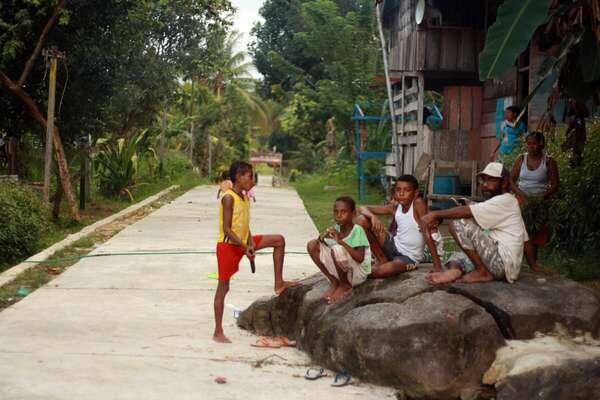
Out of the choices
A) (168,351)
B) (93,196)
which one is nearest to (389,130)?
(93,196)

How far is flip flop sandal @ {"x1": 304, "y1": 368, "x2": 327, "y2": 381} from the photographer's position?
233 inches

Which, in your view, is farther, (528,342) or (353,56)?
(353,56)

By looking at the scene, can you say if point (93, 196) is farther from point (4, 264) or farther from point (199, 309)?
point (199, 309)

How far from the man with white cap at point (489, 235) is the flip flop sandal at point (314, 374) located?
1.07 metres

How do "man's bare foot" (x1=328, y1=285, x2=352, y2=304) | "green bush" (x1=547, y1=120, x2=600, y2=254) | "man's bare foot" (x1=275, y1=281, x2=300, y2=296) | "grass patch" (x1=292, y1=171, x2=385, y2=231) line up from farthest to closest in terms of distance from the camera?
"grass patch" (x1=292, y1=171, x2=385, y2=231) < "green bush" (x1=547, y1=120, x2=600, y2=254) < "man's bare foot" (x1=275, y1=281, x2=300, y2=296) < "man's bare foot" (x1=328, y1=285, x2=352, y2=304)

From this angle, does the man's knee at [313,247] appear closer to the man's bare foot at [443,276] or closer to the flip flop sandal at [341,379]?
the man's bare foot at [443,276]

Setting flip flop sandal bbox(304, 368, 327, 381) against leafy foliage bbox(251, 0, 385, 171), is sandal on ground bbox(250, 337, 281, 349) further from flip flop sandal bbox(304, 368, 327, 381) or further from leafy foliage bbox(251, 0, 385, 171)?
leafy foliage bbox(251, 0, 385, 171)

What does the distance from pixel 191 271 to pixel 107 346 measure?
11.8 ft

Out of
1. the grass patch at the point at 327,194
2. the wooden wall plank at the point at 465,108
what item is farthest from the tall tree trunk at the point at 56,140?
the wooden wall plank at the point at 465,108

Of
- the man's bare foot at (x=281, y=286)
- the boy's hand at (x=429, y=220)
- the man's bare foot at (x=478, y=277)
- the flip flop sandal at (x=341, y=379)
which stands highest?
the boy's hand at (x=429, y=220)

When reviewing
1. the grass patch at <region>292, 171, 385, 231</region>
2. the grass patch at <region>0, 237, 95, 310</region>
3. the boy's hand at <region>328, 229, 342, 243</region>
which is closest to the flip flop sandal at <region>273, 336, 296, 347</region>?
the boy's hand at <region>328, 229, 342, 243</region>

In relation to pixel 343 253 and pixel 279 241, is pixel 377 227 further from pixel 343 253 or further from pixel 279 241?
pixel 279 241

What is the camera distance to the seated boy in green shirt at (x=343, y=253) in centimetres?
652

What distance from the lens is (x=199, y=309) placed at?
795 cm
